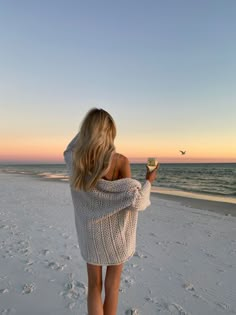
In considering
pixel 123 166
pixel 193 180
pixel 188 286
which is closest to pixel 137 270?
pixel 188 286

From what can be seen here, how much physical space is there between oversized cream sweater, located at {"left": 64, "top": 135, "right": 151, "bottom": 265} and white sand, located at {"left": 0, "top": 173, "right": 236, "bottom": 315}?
3.50 ft

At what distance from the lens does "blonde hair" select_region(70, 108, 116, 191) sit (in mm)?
2141

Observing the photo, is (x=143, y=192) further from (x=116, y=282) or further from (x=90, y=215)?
(x=116, y=282)

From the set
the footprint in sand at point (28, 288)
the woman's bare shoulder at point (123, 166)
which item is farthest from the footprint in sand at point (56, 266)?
the woman's bare shoulder at point (123, 166)

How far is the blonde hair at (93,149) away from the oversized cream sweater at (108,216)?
0.10m

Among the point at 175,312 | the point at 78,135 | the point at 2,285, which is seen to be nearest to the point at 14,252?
the point at 2,285

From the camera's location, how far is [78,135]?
90.7 inches

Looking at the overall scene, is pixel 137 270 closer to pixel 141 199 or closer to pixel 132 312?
pixel 132 312

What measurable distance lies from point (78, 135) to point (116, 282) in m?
1.22

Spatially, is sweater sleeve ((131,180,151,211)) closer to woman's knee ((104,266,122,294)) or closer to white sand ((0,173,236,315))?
woman's knee ((104,266,122,294))

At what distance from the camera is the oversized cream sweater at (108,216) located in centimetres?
224

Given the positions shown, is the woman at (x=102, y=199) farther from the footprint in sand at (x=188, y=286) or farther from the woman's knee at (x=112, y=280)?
the footprint in sand at (x=188, y=286)

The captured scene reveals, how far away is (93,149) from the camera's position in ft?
7.01

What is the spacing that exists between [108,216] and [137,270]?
7.44 ft
